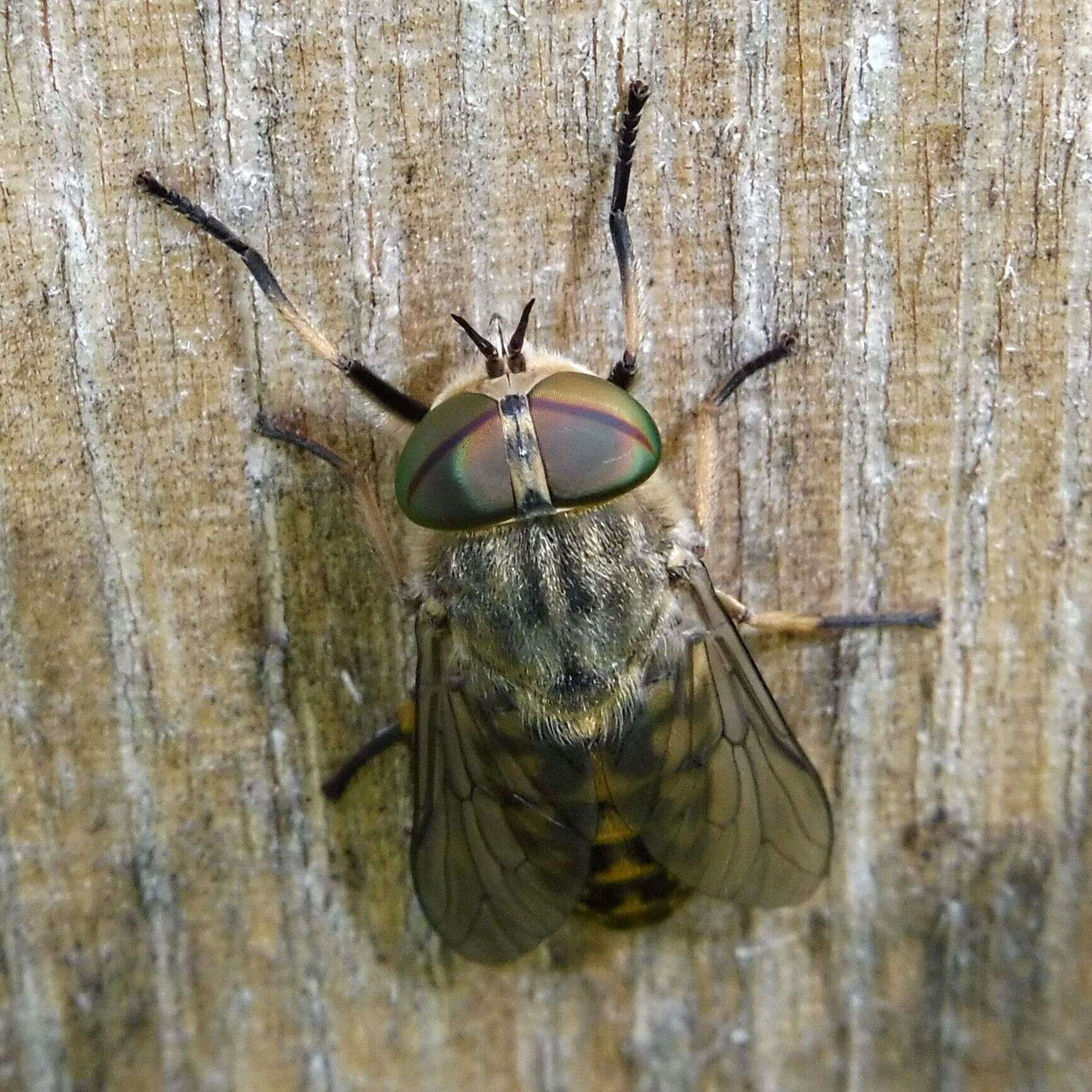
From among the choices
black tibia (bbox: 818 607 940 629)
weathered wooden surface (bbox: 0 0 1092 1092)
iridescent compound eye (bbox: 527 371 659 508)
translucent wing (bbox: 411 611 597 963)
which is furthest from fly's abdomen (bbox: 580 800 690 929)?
iridescent compound eye (bbox: 527 371 659 508)

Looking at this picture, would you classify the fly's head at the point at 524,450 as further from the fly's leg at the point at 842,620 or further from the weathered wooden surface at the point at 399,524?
the fly's leg at the point at 842,620

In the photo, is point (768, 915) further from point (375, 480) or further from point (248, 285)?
point (248, 285)

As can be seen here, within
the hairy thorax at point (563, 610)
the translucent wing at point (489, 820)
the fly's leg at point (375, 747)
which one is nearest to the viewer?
the hairy thorax at point (563, 610)

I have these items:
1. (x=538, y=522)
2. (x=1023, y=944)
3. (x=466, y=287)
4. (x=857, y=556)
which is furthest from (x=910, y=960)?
(x=466, y=287)

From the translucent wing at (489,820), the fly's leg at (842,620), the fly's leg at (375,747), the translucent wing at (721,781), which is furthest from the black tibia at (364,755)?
the fly's leg at (842,620)

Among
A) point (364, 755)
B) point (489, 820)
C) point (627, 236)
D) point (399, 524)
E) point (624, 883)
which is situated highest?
point (627, 236)

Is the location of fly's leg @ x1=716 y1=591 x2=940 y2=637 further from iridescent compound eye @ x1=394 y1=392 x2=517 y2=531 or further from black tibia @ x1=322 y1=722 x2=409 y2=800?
black tibia @ x1=322 y1=722 x2=409 y2=800

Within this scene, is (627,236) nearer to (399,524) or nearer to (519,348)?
(519,348)

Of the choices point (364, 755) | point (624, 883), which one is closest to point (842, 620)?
point (624, 883)
